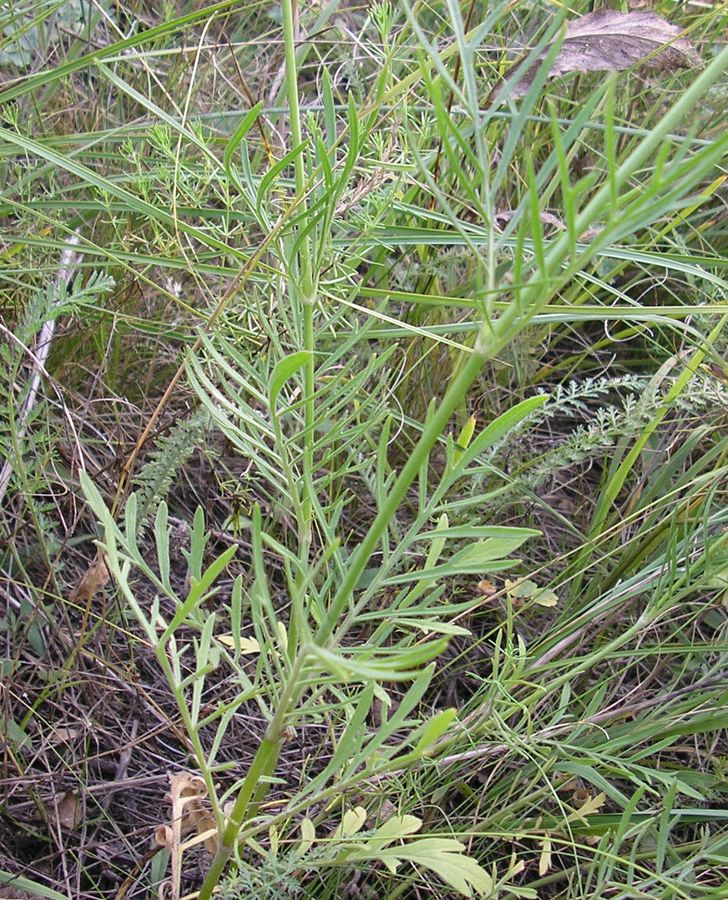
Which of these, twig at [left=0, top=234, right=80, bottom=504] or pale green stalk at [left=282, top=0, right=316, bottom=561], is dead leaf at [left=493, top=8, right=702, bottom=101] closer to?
pale green stalk at [left=282, top=0, right=316, bottom=561]

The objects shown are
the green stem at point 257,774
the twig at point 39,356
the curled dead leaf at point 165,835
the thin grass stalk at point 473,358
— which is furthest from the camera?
the twig at point 39,356

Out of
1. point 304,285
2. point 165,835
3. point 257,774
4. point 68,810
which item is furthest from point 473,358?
point 68,810

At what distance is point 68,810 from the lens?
3.21ft

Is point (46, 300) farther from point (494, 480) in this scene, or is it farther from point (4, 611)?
point (494, 480)

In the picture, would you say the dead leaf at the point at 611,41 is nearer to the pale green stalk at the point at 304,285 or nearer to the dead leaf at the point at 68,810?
the pale green stalk at the point at 304,285

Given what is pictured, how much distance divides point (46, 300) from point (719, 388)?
30.1 inches

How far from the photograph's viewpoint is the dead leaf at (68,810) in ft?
3.09

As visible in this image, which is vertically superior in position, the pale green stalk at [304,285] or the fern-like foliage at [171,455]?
the pale green stalk at [304,285]

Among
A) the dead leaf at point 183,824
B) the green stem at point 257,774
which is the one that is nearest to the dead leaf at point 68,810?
the dead leaf at point 183,824

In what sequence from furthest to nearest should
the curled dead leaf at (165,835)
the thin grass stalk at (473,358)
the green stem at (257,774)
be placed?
the curled dead leaf at (165,835) < the green stem at (257,774) < the thin grass stalk at (473,358)

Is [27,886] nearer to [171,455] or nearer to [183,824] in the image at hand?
[183,824]

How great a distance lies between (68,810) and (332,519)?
53 centimetres

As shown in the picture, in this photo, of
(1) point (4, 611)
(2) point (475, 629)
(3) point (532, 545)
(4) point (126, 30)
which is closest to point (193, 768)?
(1) point (4, 611)

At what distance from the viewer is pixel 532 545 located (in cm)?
124
